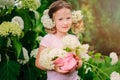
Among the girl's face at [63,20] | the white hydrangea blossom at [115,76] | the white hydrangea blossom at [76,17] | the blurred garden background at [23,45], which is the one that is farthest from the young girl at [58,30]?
the white hydrangea blossom at [115,76]

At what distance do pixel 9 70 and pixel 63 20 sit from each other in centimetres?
67

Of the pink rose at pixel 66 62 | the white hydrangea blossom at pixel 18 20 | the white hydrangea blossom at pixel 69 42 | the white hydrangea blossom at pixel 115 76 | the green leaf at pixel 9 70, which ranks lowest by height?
the white hydrangea blossom at pixel 115 76

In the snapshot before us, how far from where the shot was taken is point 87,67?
17.4ft

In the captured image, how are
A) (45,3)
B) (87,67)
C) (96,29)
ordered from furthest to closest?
(96,29) → (45,3) → (87,67)

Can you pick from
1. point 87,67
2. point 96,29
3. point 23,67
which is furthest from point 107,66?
point 96,29

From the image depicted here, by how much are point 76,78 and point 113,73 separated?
76cm

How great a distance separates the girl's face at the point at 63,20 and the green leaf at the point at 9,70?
22.8 inches

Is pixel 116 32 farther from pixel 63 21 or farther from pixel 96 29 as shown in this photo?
pixel 63 21

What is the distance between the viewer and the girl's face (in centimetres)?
433

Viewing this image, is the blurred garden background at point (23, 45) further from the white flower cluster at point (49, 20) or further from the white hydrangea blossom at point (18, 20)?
the white flower cluster at point (49, 20)

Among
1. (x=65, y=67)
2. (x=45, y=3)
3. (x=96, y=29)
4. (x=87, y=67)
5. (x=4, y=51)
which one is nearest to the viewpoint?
(x=65, y=67)

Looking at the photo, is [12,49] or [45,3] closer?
[12,49]

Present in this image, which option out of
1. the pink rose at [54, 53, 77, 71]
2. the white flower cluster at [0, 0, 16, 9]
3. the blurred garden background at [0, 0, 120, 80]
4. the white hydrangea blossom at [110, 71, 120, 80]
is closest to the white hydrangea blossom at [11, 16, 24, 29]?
the blurred garden background at [0, 0, 120, 80]

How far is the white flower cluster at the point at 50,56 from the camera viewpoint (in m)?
4.18
